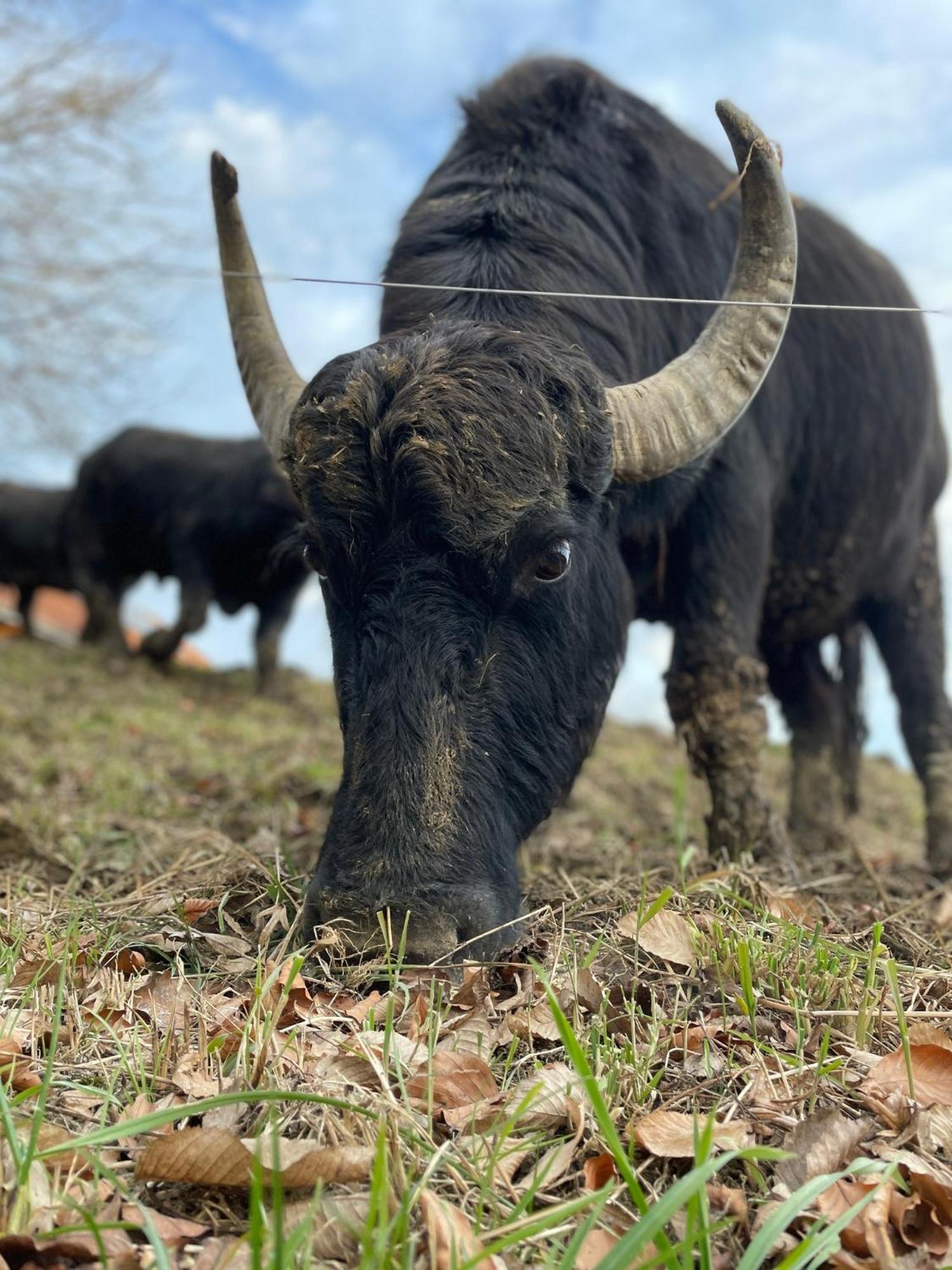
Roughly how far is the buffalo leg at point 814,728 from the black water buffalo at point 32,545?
13.0m

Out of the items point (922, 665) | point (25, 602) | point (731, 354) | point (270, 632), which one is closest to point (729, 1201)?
point (731, 354)

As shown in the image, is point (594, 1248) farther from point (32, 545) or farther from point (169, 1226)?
point (32, 545)

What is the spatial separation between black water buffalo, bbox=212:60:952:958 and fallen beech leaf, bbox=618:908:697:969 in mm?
292

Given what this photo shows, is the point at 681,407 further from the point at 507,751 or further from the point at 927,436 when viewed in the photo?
the point at 927,436

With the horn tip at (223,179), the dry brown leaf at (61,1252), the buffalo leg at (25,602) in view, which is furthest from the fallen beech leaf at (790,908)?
the buffalo leg at (25,602)

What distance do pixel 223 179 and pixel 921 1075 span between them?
336 centimetres

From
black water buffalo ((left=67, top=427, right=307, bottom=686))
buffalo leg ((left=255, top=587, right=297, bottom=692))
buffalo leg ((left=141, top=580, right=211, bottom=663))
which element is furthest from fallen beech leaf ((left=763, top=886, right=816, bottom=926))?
buffalo leg ((left=141, top=580, right=211, bottom=663))

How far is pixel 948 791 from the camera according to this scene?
5.63 m

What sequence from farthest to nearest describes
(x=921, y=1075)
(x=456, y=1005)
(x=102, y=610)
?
(x=102, y=610) → (x=456, y=1005) → (x=921, y=1075)

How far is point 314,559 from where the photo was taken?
10.2 feet

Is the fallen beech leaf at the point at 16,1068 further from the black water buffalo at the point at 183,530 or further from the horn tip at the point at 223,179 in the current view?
the black water buffalo at the point at 183,530

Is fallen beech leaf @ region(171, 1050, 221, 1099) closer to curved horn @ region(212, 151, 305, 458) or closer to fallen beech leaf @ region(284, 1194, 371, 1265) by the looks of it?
fallen beech leaf @ region(284, 1194, 371, 1265)

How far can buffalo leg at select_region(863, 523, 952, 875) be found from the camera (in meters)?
5.71

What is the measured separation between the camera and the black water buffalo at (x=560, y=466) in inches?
105
